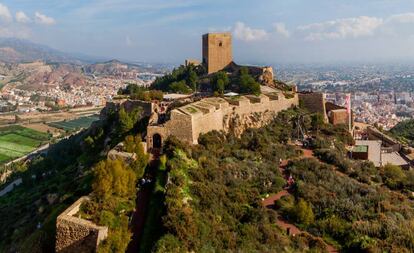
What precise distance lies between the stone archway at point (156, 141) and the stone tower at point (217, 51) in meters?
18.8

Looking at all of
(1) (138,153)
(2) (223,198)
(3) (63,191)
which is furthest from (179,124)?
(3) (63,191)

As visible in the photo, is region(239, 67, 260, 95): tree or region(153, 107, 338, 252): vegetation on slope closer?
region(153, 107, 338, 252): vegetation on slope

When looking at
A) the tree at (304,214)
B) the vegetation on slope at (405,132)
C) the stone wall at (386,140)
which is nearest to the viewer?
the tree at (304,214)

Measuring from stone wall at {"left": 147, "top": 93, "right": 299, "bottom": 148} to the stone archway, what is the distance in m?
0.12

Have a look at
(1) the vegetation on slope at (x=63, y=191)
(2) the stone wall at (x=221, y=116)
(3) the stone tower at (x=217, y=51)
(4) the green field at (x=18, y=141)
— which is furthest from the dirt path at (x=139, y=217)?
(4) the green field at (x=18, y=141)

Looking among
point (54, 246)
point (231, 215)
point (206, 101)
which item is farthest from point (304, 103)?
point (54, 246)

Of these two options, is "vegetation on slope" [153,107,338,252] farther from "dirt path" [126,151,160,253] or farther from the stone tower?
the stone tower

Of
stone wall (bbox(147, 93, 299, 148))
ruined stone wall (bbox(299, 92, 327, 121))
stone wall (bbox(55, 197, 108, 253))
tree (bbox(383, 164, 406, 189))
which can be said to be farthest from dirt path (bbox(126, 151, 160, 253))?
→ ruined stone wall (bbox(299, 92, 327, 121))

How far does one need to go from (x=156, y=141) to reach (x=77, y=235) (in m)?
7.61

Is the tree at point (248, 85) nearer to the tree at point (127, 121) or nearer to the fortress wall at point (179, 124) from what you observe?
the tree at point (127, 121)

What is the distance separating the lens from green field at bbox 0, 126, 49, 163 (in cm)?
5950

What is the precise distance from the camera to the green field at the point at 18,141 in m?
59.5

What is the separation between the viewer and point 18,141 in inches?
2638

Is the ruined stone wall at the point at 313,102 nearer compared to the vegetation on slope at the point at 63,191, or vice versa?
the vegetation on slope at the point at 63,191
